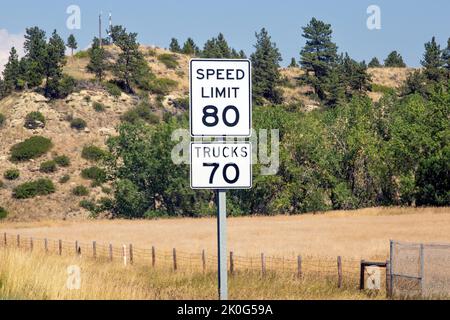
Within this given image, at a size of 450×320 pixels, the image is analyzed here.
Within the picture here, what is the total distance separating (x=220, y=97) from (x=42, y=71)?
103893mm

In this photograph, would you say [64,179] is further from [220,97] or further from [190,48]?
[220,97]

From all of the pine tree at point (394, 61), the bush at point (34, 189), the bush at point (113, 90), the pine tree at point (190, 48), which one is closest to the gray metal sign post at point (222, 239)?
the bush at point (34, 189)

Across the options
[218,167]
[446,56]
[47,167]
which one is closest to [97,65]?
[47,167]

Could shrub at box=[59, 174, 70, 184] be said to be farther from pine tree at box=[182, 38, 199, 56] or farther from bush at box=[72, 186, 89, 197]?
pine tree at box=[182, 38, 199, 56]

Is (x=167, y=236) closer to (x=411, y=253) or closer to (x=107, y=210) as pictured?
(x=411, y=253)

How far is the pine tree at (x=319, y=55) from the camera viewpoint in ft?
435

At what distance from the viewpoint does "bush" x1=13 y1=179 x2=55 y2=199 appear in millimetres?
89188

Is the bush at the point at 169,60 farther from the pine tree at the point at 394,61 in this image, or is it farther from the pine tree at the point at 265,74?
the pine tree at the point at 394,61

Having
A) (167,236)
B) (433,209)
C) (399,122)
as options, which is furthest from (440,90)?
(167,236)

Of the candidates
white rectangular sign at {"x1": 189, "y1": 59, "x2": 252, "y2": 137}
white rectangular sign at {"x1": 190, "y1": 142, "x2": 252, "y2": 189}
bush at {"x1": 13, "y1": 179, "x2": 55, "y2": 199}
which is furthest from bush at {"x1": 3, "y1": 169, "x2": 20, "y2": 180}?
white rectangular sign at {"x1": 189, "y1": 59, "x2": 252, "y2": 137}

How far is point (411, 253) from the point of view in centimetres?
4197

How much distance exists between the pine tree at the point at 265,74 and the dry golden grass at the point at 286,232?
5958 cm

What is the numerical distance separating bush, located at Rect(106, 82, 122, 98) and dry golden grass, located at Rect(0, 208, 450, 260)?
49.0 metres
